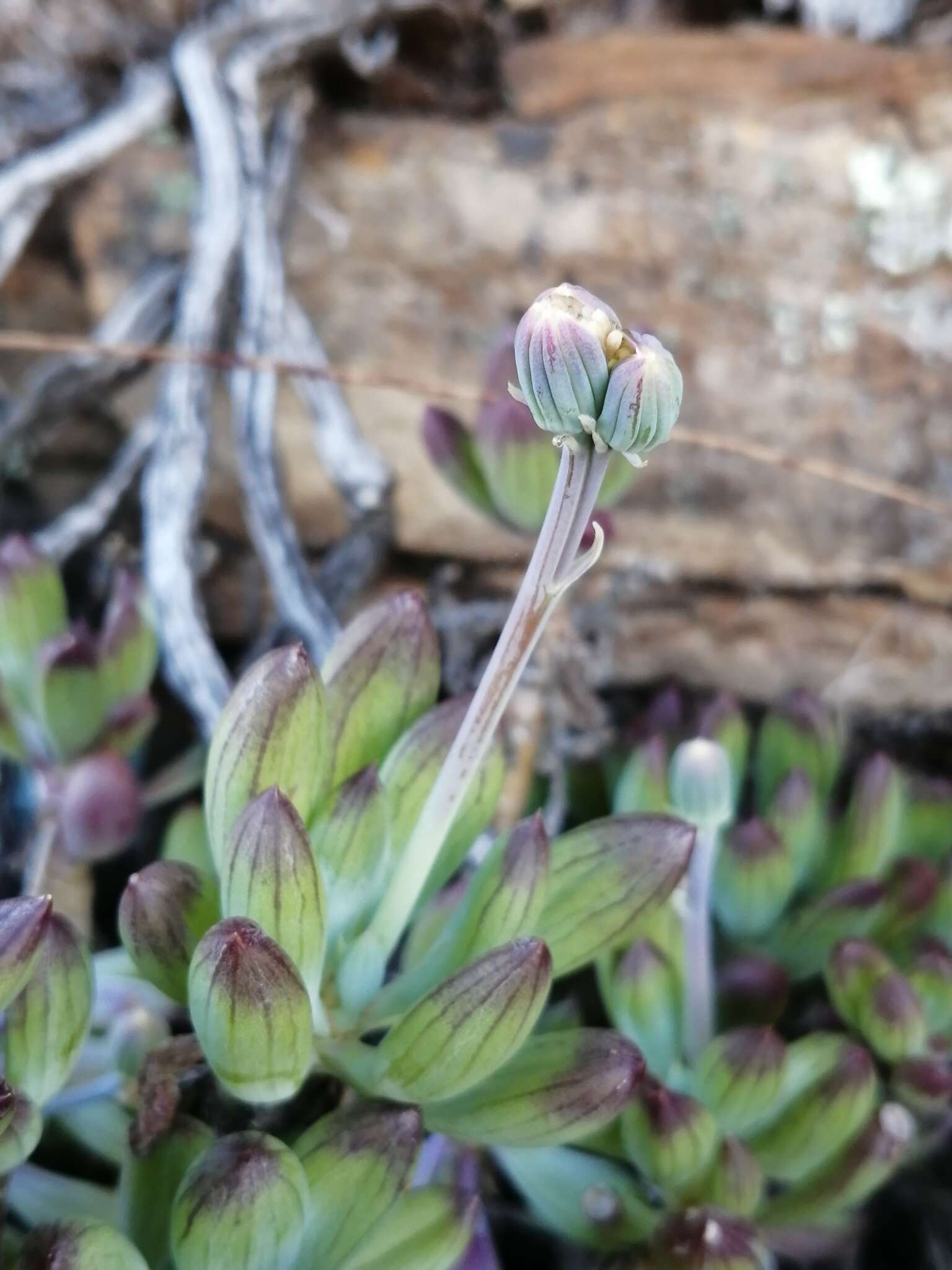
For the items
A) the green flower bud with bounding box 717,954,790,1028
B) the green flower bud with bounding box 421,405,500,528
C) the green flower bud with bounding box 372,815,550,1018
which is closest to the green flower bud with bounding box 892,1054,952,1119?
the green flower bud with bounding box 717,954,790,1028

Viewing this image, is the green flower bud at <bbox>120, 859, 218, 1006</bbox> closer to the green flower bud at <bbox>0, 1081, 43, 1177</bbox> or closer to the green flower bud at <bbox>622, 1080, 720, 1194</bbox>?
the green flower bud at <bbox>0, 1081, 43, 1177</bbox>

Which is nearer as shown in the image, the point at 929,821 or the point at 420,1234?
the point at 420,1234

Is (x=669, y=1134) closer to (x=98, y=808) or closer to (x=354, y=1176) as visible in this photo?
(x=354, y=1176)

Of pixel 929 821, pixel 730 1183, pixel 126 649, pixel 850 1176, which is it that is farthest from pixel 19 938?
pixel 929 821

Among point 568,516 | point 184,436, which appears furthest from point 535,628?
point 184,436

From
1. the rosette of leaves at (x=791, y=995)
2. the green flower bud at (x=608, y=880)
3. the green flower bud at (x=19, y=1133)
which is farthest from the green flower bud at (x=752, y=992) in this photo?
the green flower bud at (x=19, y=1133)

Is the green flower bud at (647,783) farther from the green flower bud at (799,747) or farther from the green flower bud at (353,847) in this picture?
the green flower bud at (353,847)
